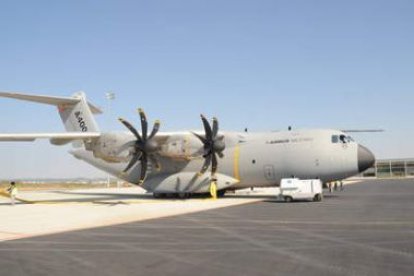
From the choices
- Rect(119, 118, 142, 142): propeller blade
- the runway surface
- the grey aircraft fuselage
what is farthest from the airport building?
the runway surface

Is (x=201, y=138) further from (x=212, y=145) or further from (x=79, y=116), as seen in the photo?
(x=79, y=116)

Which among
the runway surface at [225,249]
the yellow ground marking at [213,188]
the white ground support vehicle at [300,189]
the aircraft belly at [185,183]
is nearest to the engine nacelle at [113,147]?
the aircraft belly at [185,183]

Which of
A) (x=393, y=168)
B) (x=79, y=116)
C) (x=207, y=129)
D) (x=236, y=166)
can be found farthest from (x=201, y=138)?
(x=393, y=168)

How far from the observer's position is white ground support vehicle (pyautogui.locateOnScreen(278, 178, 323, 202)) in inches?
1099

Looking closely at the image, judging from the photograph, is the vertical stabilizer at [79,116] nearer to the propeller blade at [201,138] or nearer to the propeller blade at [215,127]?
the propeller blade at [201,138]

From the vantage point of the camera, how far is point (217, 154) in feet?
105

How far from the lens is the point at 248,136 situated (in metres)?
32.8

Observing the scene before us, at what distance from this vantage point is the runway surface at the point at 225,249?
836 cm

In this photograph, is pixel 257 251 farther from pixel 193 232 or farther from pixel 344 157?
pixel 344 157

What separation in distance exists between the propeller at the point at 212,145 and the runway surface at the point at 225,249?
593 inches

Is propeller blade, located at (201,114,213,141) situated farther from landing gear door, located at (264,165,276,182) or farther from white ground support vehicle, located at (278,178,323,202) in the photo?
white ground support vehicle, located at (278,178,323,202)

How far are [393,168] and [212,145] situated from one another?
108 metres

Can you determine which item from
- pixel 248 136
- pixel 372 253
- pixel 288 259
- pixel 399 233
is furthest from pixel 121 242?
pixel 248 136

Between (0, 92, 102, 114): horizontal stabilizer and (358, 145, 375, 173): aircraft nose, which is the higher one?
(0, 92, 102, 114): horizontal stabilizer
